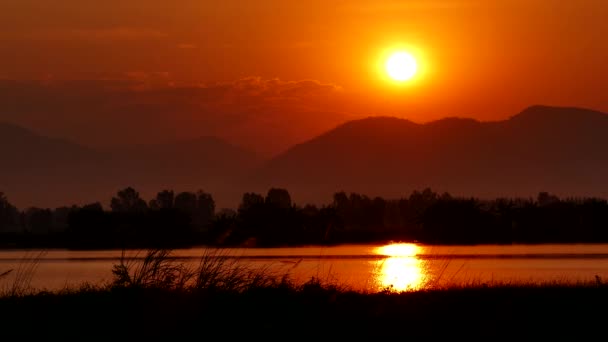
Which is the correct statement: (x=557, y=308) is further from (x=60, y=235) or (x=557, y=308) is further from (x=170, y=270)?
(x=60, y=235)

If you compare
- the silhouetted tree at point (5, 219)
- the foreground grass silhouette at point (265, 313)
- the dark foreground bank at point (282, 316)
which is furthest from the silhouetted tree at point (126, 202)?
the dark foreground bank at point (282, 316)

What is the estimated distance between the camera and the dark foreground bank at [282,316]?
51.2 feet

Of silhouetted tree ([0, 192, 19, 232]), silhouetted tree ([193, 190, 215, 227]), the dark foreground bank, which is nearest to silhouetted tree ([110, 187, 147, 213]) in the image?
silhouetted tree ([193, 190, 215, 227])

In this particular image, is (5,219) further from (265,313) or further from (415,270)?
(265,313)

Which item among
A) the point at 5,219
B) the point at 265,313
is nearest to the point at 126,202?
the point at 5,219

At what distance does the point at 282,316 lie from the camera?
631 inches

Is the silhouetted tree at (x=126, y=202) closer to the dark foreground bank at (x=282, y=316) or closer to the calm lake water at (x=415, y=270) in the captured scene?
the calm lake water at (x=415, y=270)

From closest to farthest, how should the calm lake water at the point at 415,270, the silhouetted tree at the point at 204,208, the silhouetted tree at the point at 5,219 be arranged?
1. the calm lake water at the point at 415,270
2. the silhouetted tree at the point at 5,219
3. the silhouetted tree at the point at 204,208

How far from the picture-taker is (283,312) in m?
16.2

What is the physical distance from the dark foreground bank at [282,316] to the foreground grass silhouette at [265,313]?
0.6 inches

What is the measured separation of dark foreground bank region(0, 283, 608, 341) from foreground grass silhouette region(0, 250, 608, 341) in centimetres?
1

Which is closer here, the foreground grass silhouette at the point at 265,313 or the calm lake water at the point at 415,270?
the foreground grass silhouette at the point at 265,313

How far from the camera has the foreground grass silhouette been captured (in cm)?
1565

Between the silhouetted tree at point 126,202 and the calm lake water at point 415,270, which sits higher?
the silhouetted tree at point 126,202
